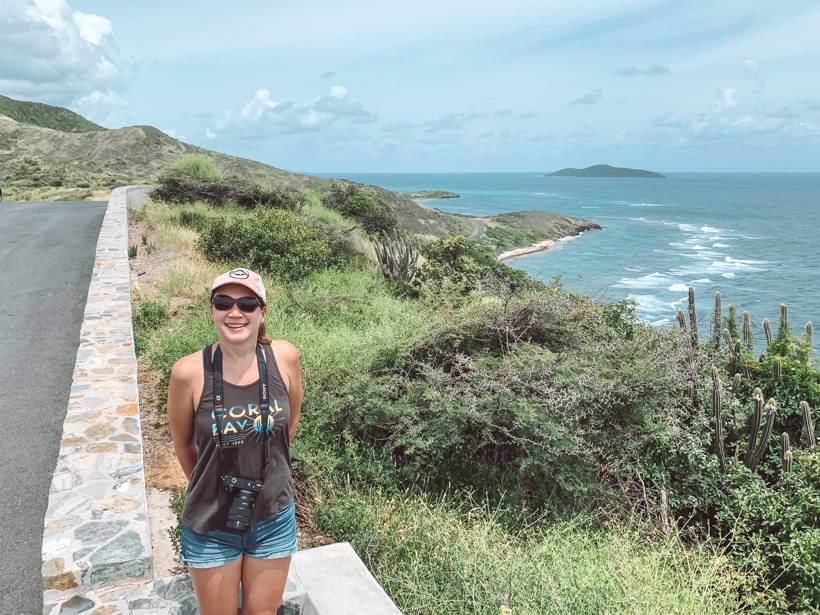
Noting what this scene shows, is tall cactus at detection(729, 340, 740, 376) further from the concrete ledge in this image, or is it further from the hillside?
the hillside

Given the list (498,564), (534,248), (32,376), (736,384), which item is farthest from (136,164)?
(498,564)

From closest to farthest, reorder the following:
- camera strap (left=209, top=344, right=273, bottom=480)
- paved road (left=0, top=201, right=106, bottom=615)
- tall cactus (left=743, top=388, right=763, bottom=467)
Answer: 1. camera strap (left=209, top=344, right=273, bottom=480)
2. paved road (left=0, top=201, right=106, bottom=615)
3. tall cactus (left=743, top=388, right=763, bottom=467)

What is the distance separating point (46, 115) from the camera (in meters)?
102

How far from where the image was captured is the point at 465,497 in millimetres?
5539

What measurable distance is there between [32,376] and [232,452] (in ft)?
17.6

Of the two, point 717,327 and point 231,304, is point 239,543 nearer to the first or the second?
point 231,304

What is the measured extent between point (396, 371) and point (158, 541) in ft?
10.1

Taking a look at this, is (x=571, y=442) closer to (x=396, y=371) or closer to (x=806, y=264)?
(x=396, y=371)

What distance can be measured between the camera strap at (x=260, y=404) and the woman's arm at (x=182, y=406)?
12cm

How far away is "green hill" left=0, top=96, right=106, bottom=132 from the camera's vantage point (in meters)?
97.1

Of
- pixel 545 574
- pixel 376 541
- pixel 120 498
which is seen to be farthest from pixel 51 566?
pixel 545 574

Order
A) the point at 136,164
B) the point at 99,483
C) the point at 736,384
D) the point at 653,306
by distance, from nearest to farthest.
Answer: the point at 99,483
the point at 736,384
the point at 653,306
the point at 136,164

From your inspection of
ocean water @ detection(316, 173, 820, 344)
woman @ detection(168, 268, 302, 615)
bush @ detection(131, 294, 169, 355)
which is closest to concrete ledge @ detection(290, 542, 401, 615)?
woman @ detection(168, 268, 302, 615)

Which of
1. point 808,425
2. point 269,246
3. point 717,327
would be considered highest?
point 269,246
